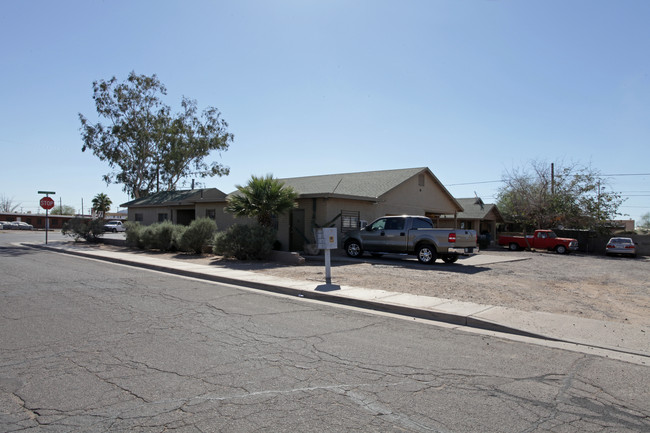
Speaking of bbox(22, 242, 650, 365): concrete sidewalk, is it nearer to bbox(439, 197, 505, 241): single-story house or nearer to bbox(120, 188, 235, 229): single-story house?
Answer: bbox(120, 188, 235, 229): single-story house

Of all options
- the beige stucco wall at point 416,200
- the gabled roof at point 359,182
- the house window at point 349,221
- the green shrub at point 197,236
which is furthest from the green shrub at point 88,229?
the beige stucco wall at point 416,200

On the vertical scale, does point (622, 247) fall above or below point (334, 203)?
below

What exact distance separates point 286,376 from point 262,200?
13547mm

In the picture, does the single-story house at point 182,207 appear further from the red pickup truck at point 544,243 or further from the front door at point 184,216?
the red pickup truck at point 544,243

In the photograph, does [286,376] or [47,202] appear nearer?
[286,376]

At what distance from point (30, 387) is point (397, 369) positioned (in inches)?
151

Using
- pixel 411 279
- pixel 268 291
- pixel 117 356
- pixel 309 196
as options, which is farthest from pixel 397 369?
pixel 309 196

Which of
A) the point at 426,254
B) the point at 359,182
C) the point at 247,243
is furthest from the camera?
the point at 359,182

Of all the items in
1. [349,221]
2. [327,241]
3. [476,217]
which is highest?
[476,217]

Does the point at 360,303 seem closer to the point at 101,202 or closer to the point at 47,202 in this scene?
the point at 47,202

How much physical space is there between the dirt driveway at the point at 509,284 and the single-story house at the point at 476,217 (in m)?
19.0

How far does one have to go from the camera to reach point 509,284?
12.3 metres

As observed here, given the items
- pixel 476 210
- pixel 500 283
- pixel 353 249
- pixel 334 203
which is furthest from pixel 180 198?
pixel 476 210

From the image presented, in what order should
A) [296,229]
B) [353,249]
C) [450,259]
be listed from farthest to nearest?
1. [296,229]
2. [353,249]
3. [450,259]
